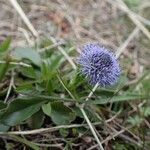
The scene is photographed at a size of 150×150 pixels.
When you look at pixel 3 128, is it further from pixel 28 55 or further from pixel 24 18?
pixel 24 18

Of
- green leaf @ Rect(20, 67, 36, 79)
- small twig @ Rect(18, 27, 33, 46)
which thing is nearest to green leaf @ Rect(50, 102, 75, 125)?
green leaf @ Rect(20, 67, 36, 79)

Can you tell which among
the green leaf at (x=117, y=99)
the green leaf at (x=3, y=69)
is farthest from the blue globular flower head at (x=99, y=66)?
the green leaf at (x=3, y=69)

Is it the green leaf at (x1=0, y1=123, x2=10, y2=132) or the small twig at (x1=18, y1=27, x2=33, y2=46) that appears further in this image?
the small twig at (x1=18, y1=27, x2=33, y2=46)

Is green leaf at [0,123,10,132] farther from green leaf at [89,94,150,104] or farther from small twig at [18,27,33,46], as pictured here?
small twig at [18,27,33,46]

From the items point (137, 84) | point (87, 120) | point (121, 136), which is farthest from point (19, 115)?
point (137, 84)

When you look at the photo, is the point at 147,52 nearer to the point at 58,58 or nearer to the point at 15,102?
the point at 58,58

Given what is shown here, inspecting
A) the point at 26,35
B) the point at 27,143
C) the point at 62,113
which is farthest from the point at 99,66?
the point at 26,35
